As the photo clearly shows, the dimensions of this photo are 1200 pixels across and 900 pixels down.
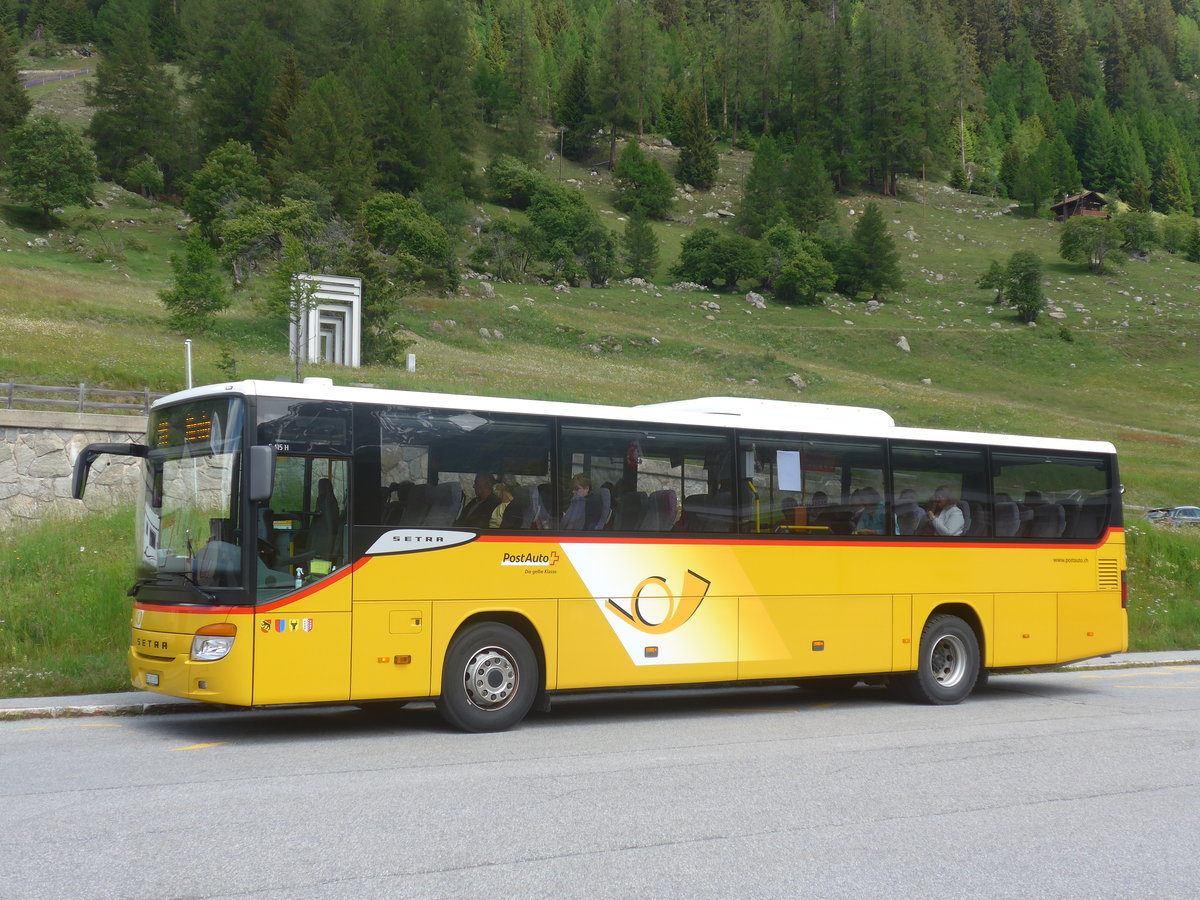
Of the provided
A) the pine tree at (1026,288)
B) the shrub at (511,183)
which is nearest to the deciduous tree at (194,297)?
the pine tree at (1026,288)

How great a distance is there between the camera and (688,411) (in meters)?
12.7

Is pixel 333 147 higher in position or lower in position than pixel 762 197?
lower

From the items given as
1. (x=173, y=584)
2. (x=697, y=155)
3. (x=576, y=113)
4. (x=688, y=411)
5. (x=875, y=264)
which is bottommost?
(x=173, y=584)

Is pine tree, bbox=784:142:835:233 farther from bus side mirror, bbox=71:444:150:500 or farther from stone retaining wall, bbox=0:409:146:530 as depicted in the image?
bus side mirror, bbox=71:444:150:500

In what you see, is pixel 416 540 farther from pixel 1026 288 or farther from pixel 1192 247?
pixel 1192 247

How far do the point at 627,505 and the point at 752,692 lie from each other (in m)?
4.69

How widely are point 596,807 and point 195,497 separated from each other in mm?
4655

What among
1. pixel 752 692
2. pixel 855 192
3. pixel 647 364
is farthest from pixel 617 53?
pixel 752 692

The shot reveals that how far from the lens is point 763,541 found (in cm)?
1288

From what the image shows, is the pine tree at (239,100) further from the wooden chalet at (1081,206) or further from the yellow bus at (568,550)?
the yellow bus at (568,550)

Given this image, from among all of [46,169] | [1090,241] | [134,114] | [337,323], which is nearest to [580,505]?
[337,323]

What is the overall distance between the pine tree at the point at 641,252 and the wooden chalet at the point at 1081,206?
63.8 meters

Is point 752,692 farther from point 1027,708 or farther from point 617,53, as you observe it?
point 617,53

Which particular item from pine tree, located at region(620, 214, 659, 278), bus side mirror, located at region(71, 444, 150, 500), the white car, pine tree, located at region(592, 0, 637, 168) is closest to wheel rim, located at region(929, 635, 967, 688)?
bus side mirror, located at region(71, 444, 150, 500)
